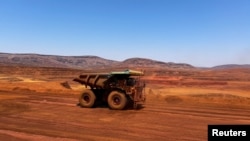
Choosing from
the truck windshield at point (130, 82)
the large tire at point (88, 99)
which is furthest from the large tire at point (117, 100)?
the large tire at point (88, 99)

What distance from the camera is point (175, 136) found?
32.7ft

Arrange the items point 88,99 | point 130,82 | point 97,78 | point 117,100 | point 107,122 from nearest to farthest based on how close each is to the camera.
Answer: point 107,122 < point 117,100 < point 130,82 < point 97,78 < point 88,99

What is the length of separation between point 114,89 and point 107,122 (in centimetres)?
359

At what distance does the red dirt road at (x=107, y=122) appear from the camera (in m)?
9.91

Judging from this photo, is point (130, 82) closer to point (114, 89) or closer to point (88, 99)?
point (114, 89)

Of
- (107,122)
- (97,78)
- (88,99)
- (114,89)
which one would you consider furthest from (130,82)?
(107,122)

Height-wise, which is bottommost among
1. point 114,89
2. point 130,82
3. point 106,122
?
point 106,122

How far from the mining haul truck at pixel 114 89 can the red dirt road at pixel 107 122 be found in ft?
1.74

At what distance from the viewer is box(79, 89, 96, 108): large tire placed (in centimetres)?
1617

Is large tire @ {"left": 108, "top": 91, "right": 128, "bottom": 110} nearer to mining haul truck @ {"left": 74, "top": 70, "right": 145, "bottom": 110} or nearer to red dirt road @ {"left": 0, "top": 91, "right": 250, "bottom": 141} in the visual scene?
mining haul truck @ {"left": 74, "top": 70, "right": 145, "bottom": 110}

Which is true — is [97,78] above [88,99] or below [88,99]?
above

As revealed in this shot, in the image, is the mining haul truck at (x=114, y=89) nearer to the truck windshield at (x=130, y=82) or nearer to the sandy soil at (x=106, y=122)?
the truck windshield at (x=130, y=82)

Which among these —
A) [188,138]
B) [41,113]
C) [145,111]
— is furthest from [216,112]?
[41,113]

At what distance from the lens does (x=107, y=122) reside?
12.2 m
